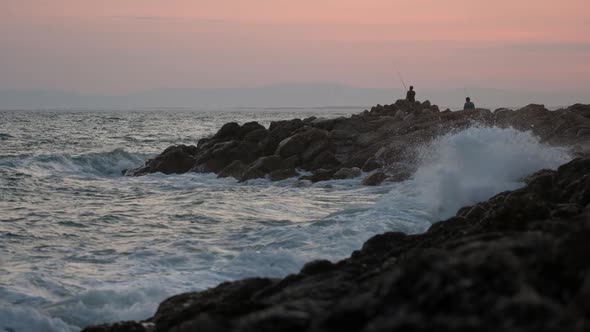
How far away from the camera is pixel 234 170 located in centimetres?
2167

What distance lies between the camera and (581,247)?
3.11 meters

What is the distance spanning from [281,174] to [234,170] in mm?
2029

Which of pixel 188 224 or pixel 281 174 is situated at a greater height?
pixel 281 174

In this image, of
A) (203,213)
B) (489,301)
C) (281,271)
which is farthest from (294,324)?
(203,213)

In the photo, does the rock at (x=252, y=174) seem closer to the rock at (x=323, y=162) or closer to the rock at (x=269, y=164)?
the rock at (x=269, y=164)

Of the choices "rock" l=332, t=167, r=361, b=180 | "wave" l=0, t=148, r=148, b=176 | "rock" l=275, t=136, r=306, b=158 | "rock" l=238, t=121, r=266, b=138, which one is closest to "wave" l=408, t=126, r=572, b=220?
"rock" l=332, t=167, r=361, b=180

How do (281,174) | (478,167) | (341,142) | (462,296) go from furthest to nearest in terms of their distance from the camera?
1. (341,142)
2. (281,174)
3. (478,167)
4. (462,296)

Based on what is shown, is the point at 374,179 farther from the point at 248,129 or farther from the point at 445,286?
the point at 445,286

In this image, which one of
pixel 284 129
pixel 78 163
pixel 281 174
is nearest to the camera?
pixel 281 174

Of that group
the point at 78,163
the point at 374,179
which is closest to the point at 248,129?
the point at 78,163

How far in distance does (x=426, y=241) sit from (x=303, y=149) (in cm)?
1659

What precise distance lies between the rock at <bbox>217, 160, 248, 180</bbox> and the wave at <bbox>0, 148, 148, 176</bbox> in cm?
604

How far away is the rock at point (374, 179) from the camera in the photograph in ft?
59.9

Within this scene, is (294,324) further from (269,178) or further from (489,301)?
(269,178)
